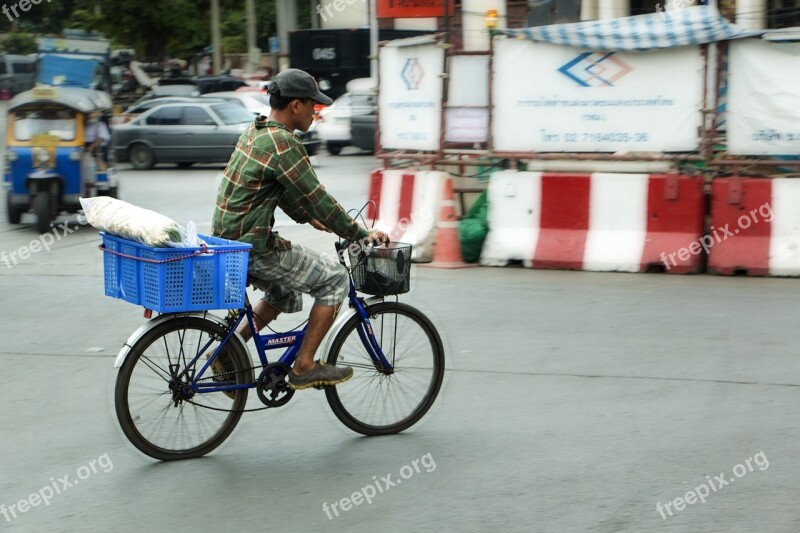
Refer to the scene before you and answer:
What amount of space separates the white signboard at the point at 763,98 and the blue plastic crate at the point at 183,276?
6831 millimetres

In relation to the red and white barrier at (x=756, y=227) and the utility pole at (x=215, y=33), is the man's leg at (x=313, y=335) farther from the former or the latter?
the utility pole at (x=215, y=33)

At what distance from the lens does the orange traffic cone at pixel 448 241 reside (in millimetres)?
11133

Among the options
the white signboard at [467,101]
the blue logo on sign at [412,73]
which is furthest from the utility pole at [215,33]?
the white signboard at [467,101]

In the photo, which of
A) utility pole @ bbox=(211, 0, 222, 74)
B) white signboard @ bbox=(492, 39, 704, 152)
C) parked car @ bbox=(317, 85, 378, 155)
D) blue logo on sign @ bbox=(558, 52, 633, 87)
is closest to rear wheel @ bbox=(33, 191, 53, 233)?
white signboard @ bbox=(492, 39, 704, 152)

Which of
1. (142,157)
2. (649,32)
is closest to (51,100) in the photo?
(649,32)

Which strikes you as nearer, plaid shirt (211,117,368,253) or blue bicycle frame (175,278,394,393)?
plaid shirt (211,117,368,253)

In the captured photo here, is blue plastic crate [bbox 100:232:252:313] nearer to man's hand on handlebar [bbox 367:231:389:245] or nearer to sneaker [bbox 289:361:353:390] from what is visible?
sneaker [bbox 289:361:353:390]

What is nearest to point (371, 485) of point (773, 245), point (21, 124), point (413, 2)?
point (773, 245)

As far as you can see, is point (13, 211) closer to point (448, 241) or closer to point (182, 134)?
point (448, 241)

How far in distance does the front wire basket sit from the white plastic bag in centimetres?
82

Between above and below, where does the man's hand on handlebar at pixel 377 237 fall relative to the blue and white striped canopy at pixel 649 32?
below

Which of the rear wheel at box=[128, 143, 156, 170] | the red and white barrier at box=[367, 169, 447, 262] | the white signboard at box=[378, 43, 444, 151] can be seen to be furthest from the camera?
the rear wheel at box=[128, 143, 156, 170]

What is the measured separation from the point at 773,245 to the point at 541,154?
242 cm

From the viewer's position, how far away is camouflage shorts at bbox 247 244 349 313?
5.34m
